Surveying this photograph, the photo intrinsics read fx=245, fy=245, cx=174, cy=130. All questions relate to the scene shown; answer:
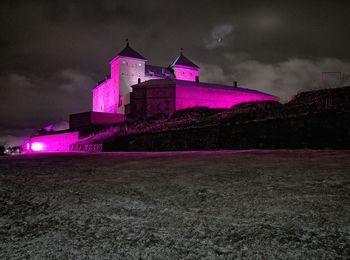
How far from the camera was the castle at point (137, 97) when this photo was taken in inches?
1061

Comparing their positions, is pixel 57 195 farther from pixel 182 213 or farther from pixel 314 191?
pixel 314 191

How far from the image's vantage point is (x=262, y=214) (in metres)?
1.65

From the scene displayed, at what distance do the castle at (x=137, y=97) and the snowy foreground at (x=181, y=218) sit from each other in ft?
53.1

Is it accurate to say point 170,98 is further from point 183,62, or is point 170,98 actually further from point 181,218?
point 181,218

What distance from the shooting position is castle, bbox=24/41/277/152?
26.9 meters

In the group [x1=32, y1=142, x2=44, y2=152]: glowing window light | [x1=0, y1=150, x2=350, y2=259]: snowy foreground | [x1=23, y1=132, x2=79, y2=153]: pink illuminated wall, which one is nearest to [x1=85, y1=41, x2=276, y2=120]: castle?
[x1=23, y1=132, x2=79, y2=153]: pink illuminated wall

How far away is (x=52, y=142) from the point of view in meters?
26.7

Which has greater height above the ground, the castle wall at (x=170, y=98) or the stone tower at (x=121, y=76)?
the stone tower at (x=121, y=76)

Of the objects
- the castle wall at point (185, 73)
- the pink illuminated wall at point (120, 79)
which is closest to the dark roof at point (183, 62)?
the castle wall at point (185, 73)

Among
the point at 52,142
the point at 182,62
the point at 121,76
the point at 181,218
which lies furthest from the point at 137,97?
the point at 181,218

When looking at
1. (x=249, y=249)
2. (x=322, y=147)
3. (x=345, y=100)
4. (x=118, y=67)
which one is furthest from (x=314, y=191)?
(x=118, y=67)

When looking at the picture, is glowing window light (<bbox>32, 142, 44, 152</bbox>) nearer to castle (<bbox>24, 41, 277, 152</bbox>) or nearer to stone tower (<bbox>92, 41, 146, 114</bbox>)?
castle (<bbox>24, 41, 277, 152</bbox>)

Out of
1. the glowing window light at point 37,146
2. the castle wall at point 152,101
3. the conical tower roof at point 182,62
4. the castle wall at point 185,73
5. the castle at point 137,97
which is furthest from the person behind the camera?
the conical tower roof at point 182,62

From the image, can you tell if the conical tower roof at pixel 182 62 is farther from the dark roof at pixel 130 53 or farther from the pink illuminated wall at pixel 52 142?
the pink illuminated wall at pixel 52 142
